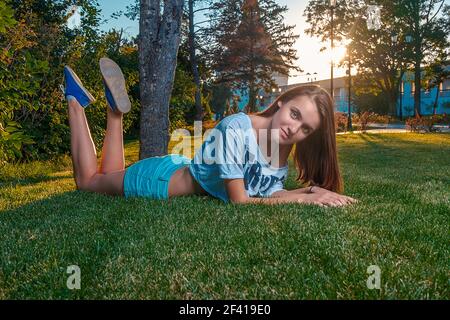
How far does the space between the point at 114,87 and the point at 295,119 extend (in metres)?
2.19

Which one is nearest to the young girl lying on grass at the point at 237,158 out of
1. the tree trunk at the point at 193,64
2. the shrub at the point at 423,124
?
the tree trunk at the point at 193,64

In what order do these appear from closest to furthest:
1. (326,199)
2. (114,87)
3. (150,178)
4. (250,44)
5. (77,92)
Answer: (326,199) → (150,178) → (114,87) → (77,92) → (250,44)

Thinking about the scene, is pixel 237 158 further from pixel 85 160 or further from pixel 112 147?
pixel 85 160

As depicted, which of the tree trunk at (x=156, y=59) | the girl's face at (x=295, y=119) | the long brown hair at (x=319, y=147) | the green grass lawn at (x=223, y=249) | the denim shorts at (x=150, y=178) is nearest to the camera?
the green grass lawn at (x=223, y=249)

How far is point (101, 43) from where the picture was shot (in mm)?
11508

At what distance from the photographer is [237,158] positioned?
3.91 m

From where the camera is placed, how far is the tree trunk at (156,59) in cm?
705

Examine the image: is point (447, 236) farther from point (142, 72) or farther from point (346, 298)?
point (142, 72)

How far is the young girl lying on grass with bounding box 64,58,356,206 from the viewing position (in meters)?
4.06

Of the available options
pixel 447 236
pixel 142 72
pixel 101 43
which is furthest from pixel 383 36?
pixel 447 236

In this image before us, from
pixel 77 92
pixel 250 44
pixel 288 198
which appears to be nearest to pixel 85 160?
pixel 77 92

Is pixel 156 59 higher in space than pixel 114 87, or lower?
higher

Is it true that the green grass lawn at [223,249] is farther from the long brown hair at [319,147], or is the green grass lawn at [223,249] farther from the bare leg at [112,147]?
Result: the bare leg at [112,147]
